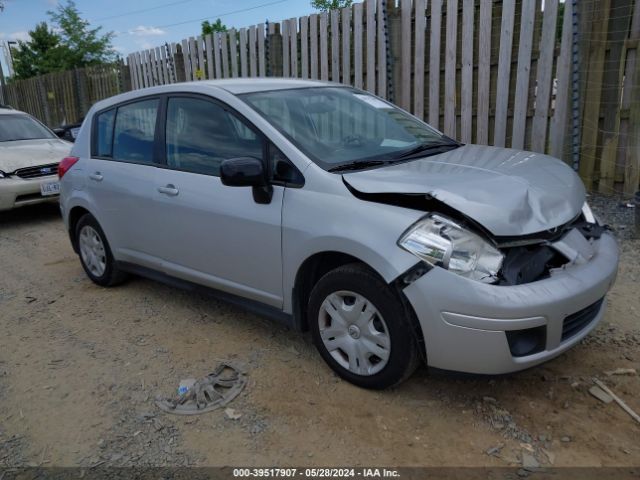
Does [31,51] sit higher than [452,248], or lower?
higher

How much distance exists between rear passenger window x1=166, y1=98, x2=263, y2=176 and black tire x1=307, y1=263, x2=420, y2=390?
3.21ft

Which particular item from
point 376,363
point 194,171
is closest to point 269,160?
point 194,171

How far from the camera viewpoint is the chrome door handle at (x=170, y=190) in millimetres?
3941

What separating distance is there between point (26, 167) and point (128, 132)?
13.2 feet

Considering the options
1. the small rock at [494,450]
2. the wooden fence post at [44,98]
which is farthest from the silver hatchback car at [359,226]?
the wooden fence post at [44,98]

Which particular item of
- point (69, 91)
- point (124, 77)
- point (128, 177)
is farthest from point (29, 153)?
point (69, 91)

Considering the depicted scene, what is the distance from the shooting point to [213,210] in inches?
145

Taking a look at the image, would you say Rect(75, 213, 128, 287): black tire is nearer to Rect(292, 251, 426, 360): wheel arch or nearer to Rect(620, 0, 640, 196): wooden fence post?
Rect(292, 251, 426, 360): wheel arch

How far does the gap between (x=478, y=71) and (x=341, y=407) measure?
499 centimetres

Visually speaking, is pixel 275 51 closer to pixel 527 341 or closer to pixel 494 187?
pixel 494 187

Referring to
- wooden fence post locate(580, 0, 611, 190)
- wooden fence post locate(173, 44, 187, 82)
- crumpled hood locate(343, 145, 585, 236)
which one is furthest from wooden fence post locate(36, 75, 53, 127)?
crumpled hood locate(343, 145, 585, 236)

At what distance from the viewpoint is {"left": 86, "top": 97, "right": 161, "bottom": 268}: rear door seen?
427 cm

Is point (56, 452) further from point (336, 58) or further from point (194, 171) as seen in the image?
point (336, 58)

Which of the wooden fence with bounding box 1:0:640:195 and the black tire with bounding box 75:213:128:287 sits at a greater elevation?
the wooden fence with bounding box 1:0:640:195
